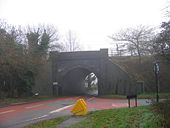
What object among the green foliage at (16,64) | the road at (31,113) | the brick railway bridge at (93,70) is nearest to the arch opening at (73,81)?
the brick railway bridge at (93,70)

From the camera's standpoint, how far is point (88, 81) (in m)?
99.4

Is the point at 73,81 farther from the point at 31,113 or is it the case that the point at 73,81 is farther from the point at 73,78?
the point at 31,113

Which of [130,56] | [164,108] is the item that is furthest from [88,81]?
[164,108]

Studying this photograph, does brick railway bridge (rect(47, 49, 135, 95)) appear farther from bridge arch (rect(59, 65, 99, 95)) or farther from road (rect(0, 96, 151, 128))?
road (rect(0, 96, 151, 128))

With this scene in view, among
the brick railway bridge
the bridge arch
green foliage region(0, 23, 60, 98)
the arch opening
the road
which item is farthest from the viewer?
the arch opening

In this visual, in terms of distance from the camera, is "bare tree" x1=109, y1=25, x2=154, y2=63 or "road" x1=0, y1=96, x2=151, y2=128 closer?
"road" x1=0, y1=96, x2=151, y2=128

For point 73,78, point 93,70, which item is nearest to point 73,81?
point 73,78

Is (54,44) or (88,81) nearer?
(54,44)

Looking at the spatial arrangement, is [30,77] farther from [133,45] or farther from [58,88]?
[133,45]

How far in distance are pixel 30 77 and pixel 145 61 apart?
19.5 m

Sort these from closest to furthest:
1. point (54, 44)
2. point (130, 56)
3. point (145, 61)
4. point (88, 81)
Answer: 1. point (145, 61)
2. point (130, 56)
3. point (54, 44)
4. point (88, 81)

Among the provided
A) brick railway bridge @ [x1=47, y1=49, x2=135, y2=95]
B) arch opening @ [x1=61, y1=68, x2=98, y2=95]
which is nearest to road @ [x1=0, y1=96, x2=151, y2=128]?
brick railway bridge @ [x1=47, y1=49, x2=135, y2=95]

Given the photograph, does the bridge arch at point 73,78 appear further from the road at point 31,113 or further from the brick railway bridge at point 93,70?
the road at point 31,113

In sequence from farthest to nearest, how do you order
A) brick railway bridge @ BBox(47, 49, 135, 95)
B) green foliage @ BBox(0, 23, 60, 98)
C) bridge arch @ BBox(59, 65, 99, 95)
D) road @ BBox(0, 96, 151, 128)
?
bridge arch @ BBox(59, 65, 99, 95), brick railway bridge @ BBox(47, 49, 135, 95), green foliage @ BBox(0, 23, 60, 98), road @ BBox(0, 96, 151, 128)
